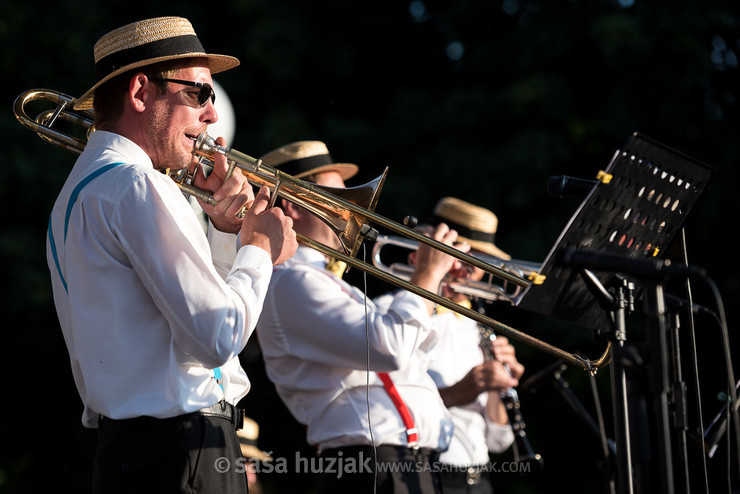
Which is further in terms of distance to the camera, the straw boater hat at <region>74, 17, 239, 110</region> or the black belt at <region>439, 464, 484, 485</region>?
the black belt at <region>439, 464, 484, 485</region>

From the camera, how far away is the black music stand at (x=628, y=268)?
223 cm

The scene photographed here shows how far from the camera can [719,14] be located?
24.8 ft

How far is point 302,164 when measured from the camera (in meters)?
4.38

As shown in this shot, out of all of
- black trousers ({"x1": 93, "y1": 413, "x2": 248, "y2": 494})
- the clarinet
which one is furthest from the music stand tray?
the clarinet

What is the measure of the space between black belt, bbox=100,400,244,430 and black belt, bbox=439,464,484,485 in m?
2.06

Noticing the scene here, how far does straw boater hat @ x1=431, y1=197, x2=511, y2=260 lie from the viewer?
546cm

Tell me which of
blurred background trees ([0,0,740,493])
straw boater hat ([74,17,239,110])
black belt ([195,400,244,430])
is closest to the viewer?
black belt ([195,400,244,430])

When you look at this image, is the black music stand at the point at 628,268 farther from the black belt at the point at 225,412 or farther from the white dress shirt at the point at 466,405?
the white dress shirt at the point at 466,405

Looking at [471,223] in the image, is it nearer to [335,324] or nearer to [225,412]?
[335,324]

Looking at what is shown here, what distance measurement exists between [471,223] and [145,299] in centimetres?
323

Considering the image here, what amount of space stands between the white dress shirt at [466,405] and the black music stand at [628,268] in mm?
1802

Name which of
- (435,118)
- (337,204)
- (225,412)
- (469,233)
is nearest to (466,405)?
(469,233)

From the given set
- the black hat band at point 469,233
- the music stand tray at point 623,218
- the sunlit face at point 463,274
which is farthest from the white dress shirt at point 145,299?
the black hat band at point 469,233

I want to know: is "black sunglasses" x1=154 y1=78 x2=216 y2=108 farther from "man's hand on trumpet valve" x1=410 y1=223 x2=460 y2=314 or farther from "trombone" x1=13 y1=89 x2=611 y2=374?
"man's hand on trumpet valve" x1=410 y1=223 x2=460 y2=314
